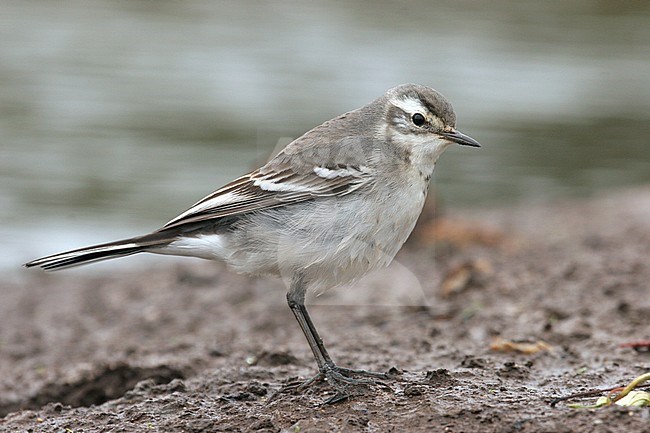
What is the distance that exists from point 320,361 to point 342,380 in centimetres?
25

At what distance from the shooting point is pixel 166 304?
11789 millimetres

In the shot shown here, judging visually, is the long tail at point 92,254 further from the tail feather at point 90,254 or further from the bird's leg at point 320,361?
the bird's leg at point 320,361

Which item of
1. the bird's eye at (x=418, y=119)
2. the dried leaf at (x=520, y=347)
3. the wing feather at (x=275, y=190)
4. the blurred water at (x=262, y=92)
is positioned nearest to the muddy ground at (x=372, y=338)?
the dried leaf at (x=520, y=347)

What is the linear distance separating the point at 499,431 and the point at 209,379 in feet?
8.41

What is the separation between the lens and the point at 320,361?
6.98 metres

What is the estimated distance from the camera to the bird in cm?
693

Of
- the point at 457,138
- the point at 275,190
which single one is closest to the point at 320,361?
the point at 275,190

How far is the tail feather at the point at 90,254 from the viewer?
272 inches

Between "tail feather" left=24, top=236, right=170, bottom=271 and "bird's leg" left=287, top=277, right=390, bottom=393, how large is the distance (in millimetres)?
1057

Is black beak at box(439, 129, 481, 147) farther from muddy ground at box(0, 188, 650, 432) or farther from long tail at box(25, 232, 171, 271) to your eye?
long tail at box(25, 232, 171, 271)

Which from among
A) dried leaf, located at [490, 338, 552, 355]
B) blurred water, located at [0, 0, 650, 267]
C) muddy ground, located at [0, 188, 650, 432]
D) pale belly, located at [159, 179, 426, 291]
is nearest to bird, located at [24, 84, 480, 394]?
pale belly, located at [159, 179, 426, 291]

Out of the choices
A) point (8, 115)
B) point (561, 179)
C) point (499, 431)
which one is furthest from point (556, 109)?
point (499, 431)

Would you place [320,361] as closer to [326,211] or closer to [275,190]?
[326,211]

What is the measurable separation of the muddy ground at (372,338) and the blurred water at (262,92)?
210cm
